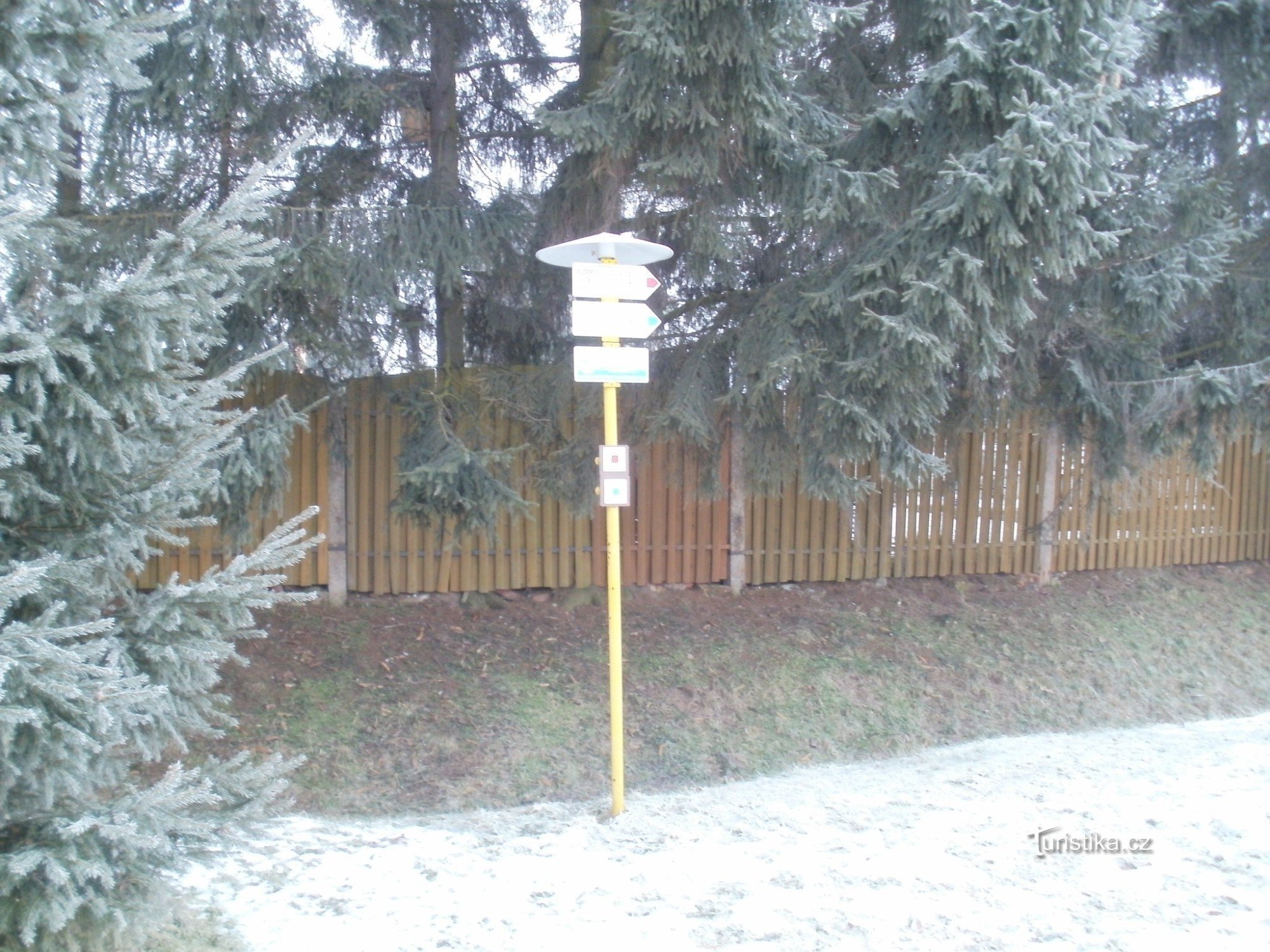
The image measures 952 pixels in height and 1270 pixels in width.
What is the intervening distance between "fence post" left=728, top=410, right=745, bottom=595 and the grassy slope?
228 millimetres

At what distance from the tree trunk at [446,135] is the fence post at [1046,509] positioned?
254 inches

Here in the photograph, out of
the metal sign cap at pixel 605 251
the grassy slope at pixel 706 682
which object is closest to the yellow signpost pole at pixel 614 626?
the metal sign cap at pixel 605 251

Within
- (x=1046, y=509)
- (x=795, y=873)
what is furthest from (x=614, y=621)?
(x=1046, y=509)

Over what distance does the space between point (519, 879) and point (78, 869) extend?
2169 mm

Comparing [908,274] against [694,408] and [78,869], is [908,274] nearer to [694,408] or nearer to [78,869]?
[694,408]

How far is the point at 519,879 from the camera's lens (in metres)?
4.77

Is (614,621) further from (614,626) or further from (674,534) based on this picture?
(674,534)

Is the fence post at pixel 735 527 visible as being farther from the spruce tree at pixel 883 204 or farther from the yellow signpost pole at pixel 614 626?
the yellow signpost pole at pixel 614 626

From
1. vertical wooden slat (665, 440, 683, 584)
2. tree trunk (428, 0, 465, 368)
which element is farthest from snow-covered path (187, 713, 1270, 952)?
tree trunk (428, 0, 465, 368)

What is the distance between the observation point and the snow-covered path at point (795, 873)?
4152 mm

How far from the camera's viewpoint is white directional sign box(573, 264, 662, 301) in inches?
223

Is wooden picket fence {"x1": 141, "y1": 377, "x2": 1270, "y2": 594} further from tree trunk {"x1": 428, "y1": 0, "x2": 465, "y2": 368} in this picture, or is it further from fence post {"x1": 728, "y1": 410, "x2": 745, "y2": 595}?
tree trunk {"x1": 428, "y1": 0, "x2": 465, "y2": 368}

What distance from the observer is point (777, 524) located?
973 centimetres

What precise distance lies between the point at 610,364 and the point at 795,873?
2910 mm
